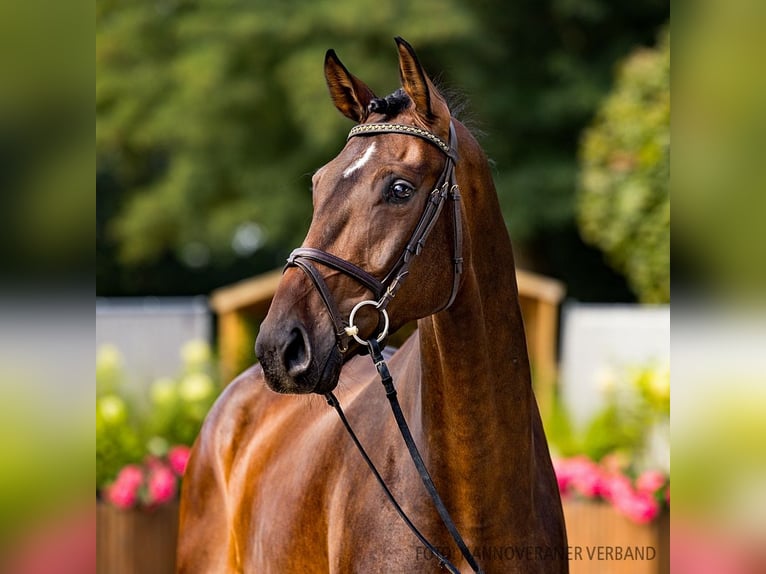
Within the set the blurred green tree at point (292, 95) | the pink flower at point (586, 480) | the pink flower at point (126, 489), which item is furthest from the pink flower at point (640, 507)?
the blurred green tree at point (292, 95)

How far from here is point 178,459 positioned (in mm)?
6418

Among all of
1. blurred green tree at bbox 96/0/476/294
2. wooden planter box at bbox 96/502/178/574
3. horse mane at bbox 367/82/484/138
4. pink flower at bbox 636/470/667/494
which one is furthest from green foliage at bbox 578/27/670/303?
horse mane at bbox 367/82/484/138

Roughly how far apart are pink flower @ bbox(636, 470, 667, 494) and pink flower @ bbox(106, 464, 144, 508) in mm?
3026

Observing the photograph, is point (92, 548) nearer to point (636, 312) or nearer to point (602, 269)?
point (636, 312)

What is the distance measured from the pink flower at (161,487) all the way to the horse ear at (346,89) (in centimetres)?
394

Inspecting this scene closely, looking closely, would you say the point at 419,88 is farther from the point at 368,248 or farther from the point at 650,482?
the point at 650,482

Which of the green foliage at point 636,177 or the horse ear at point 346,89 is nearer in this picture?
the horse ear at point 346,89

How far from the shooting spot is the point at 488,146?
15.9 m

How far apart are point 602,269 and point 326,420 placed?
1601cm

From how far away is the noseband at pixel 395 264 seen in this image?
2.33 m

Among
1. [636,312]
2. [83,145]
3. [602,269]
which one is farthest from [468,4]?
[83,145]

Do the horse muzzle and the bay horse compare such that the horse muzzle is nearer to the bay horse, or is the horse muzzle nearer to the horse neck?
the bay horse

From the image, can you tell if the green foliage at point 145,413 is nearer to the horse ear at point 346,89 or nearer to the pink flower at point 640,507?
the pink flower at point 640,507

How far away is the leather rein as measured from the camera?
234cm
